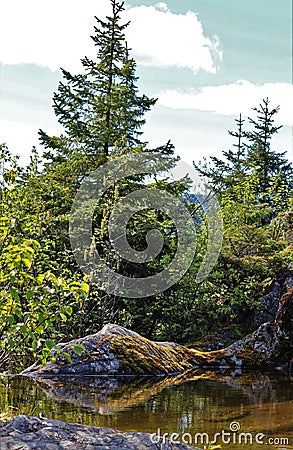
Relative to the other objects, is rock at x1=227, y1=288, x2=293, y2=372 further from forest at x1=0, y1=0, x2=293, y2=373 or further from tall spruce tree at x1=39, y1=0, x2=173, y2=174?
tall spruce tree at x1=39, y1=0, x2=173, y2=174

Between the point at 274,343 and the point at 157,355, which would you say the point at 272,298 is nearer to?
the point at 274,343

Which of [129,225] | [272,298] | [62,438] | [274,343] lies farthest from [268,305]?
[62,438]

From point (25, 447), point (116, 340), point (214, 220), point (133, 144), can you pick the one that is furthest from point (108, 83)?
point (25, 447)

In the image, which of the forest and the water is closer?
the water

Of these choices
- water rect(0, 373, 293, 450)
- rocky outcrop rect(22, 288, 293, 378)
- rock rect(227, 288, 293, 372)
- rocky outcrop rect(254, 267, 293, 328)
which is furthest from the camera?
rocky outcrop rect(254, 267, 293, 328)

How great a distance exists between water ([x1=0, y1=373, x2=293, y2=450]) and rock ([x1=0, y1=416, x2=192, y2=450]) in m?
0.75

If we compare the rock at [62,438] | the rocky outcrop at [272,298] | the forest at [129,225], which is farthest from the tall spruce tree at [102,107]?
the rock at [62,438]

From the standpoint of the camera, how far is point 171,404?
5.97m

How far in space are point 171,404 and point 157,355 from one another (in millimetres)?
2668

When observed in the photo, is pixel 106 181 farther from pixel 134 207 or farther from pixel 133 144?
pixel 133 144

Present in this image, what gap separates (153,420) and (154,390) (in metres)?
1.87

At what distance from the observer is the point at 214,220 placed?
11953mm

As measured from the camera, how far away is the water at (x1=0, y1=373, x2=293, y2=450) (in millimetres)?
4867

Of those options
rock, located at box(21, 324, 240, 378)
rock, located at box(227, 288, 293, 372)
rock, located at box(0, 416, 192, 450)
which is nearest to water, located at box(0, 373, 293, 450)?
rock, located at box(21, 324, 240, 378)
